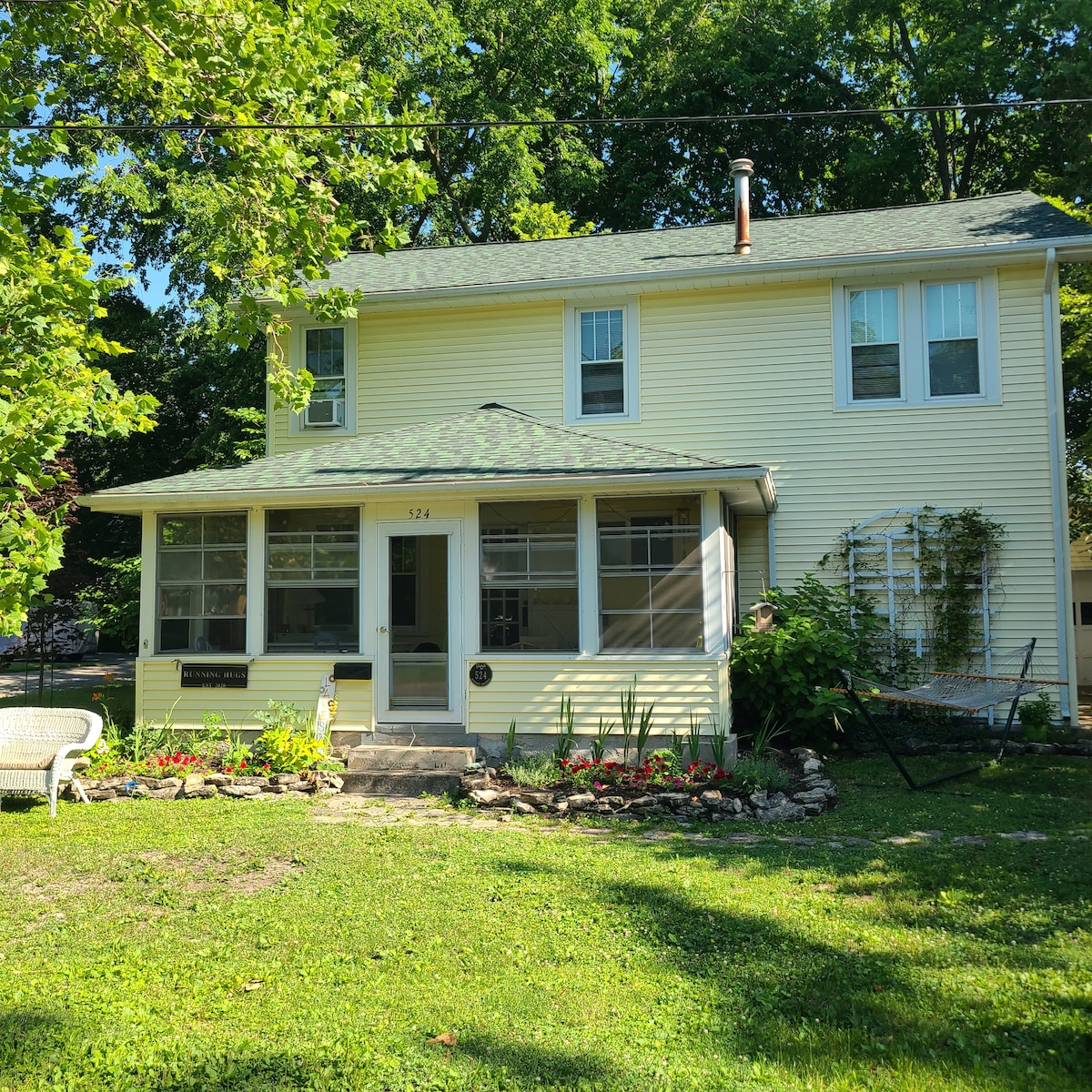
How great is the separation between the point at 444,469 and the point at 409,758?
298cm

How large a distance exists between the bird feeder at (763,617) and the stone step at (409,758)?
3540 millimetres

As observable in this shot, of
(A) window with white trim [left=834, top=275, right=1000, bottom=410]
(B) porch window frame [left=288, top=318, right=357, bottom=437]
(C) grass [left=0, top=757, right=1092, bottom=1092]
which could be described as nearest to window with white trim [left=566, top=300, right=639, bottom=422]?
(A) window with white trim [left=834, top=275, right=1000, bottom=410]

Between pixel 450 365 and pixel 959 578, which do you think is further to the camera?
pixel 450 365

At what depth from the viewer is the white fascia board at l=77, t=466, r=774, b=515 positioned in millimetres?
8898

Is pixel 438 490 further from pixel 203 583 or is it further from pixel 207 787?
pixel 207 787

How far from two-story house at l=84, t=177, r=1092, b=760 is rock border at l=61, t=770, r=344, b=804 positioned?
3.52ft

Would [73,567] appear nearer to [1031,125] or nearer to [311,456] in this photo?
[311,456]

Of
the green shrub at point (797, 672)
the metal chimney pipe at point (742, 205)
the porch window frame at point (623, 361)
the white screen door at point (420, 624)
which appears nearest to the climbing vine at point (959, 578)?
the green shrub at point (797, 672)

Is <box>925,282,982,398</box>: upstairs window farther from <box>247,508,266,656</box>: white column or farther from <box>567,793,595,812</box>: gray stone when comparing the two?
<box>247,508,266,656</box>: white column

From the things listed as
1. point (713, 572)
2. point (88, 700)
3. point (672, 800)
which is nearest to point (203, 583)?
point (713, 572)

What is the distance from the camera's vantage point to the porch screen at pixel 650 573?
932 centimetres

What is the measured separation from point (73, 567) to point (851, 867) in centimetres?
1190

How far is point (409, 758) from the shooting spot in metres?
9.25

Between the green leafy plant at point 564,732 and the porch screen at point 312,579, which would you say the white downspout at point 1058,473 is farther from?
the porch screen at point 312,579
